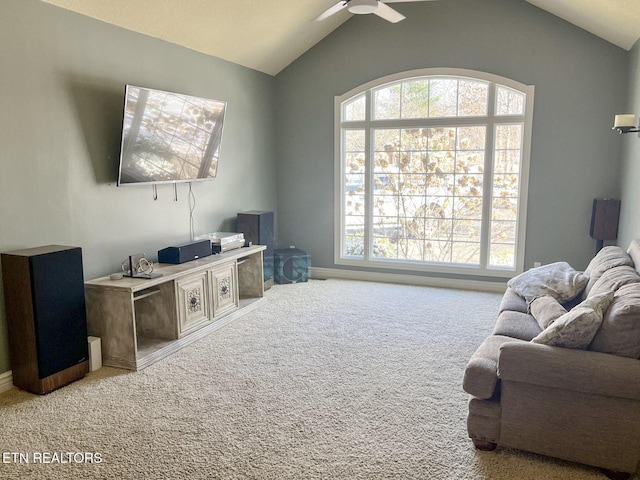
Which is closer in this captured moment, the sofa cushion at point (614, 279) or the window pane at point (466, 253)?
the sofa cushion at point (614, 279)

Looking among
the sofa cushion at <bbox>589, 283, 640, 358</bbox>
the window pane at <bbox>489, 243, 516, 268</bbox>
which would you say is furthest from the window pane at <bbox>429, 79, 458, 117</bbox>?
the sofa cushion at <bbox>589, 283, 640, 358</bbox>

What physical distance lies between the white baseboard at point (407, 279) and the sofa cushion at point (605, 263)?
1.96 m

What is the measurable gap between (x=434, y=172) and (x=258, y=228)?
2.27m

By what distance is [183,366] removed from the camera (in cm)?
364

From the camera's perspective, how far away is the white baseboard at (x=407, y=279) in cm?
567

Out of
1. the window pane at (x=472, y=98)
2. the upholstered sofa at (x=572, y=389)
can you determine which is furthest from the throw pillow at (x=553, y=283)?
the window pane at (x=472, y=98)

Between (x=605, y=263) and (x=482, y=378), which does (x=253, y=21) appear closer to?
(x=605, y=263)

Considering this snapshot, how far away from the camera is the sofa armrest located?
2.19 metres

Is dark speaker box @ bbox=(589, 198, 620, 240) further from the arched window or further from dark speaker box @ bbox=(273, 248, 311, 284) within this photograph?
dark speaker box @ bbox=(273, 248, 311, 284)

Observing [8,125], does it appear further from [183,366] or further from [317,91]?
[317,91]

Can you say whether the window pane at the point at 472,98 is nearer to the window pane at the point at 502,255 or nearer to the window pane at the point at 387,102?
the window pane at the point at 387,102

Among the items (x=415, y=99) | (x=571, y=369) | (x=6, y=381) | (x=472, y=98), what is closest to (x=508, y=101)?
(x=472, y=98)

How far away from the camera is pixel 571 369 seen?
89.0 inches

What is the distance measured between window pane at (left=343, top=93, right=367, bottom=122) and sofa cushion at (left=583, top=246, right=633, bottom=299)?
3.36 m
